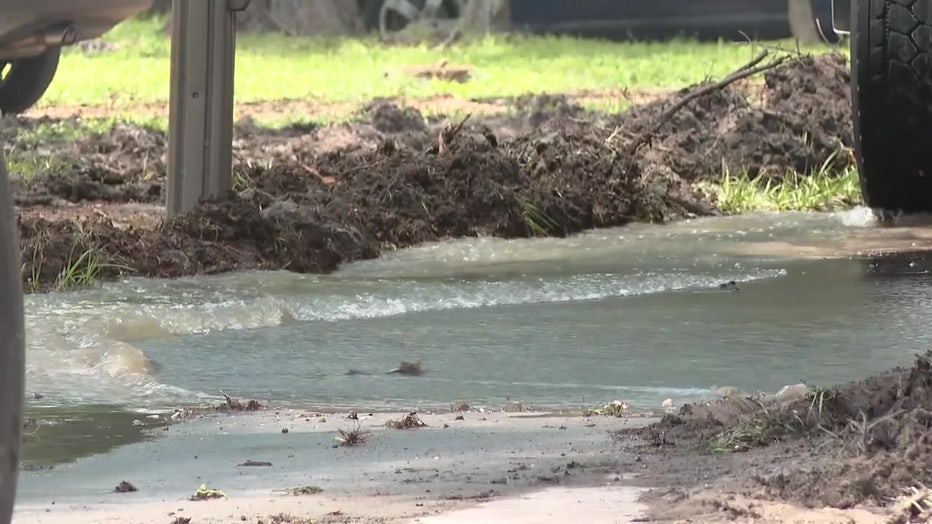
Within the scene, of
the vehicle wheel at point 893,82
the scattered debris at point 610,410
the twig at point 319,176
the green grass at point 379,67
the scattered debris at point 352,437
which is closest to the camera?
the scattered debris at point 352,437

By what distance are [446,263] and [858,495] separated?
4784 millimetres

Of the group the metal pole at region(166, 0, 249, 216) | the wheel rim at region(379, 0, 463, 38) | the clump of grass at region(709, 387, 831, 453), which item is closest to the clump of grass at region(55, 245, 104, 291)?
the metal pole at region(166, 0, 249, 216)

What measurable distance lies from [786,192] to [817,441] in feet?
22.6

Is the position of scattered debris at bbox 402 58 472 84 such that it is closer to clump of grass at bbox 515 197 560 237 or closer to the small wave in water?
clump of grass at bbox 515 197 560 237

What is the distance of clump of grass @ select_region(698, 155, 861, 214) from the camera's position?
10.6 meters

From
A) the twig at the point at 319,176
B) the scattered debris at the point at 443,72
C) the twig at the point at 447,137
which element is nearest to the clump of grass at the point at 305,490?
the twig at the point at 319,176

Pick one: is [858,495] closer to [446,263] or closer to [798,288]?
[798,288]

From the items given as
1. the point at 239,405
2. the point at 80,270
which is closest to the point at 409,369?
the point at 239,405

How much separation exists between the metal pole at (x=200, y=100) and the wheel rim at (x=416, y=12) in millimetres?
16541

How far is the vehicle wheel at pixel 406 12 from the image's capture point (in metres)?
25.1

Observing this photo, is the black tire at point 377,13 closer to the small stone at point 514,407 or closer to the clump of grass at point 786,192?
the clump of grass at point 786,192

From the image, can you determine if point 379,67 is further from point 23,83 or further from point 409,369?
point 23,83

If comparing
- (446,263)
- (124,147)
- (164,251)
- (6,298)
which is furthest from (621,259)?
(6,298)

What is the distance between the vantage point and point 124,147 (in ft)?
38.0
